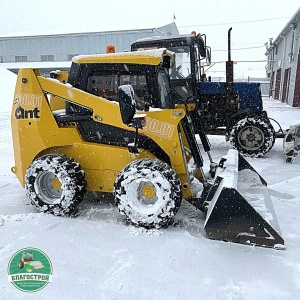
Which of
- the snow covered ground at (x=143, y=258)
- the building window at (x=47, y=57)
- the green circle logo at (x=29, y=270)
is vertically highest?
the building window at (x=47, y=57)

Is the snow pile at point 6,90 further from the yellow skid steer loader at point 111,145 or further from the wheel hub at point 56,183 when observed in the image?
the wheel hub at point 56,183

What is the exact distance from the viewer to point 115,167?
3.79m

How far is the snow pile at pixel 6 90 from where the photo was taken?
19.3 m

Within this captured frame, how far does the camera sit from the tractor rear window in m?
3.81

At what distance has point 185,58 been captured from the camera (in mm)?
6844

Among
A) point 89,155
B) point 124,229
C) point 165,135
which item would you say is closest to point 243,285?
point 124,229

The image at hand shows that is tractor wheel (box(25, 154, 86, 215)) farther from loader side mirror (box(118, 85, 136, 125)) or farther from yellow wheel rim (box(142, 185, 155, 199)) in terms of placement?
loader side mirror (box(118, 85, 136, 125))

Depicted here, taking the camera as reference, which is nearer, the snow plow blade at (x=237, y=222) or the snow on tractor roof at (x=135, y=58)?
the snow plow blade at (x=237, y=222)

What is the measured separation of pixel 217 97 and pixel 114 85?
414 centimetres

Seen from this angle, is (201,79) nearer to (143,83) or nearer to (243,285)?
(143,83)

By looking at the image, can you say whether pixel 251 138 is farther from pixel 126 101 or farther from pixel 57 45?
pixel 57 45

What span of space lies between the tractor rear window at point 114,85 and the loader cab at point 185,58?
117 inches

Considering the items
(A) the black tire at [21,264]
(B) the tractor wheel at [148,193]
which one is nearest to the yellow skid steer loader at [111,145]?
(B) the tractor wheel at [148,193]

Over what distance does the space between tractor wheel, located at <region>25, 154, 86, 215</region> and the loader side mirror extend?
39.2 inches
